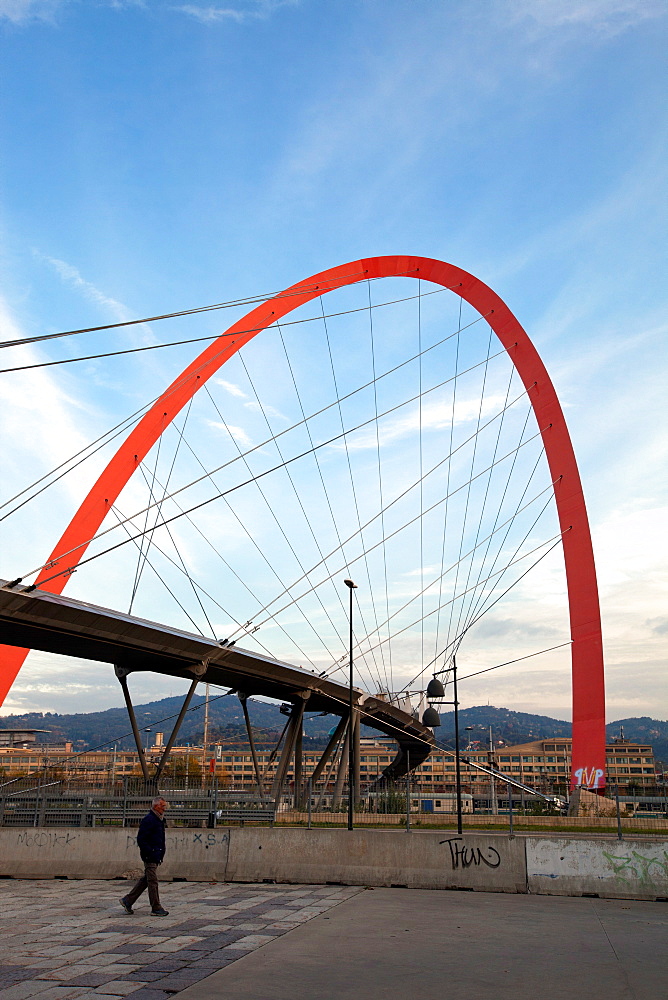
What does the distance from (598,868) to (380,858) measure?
3835mm

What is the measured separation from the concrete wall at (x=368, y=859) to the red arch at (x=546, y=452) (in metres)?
13.3

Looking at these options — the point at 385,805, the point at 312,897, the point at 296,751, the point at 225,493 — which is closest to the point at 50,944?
the point at 312,897

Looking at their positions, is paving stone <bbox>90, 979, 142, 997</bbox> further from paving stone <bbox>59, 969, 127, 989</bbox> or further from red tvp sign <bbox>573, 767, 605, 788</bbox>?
red tvp sign <bbox>573, 767, 605, 788</bbox>

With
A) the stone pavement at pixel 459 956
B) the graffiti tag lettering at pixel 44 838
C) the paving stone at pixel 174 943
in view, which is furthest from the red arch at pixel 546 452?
the paving stone at pixel 174 943

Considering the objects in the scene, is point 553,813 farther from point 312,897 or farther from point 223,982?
point 223,982

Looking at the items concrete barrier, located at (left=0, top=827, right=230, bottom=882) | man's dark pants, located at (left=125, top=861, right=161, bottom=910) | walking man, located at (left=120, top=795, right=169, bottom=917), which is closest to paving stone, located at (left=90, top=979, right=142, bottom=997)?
walking man, located at (left=120, top=795, right=169, bottom=917)

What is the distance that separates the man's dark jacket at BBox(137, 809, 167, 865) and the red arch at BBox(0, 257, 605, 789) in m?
17.8

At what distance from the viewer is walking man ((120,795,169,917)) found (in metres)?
11.6

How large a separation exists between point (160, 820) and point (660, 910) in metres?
7.71

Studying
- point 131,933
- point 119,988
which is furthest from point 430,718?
point 119,988

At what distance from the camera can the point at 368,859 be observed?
15.2m

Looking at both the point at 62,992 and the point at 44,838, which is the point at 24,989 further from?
the point at 44,838

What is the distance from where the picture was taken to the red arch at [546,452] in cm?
3048

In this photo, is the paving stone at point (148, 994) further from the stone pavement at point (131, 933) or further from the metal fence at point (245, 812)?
the metal fence at point (245, 812)
